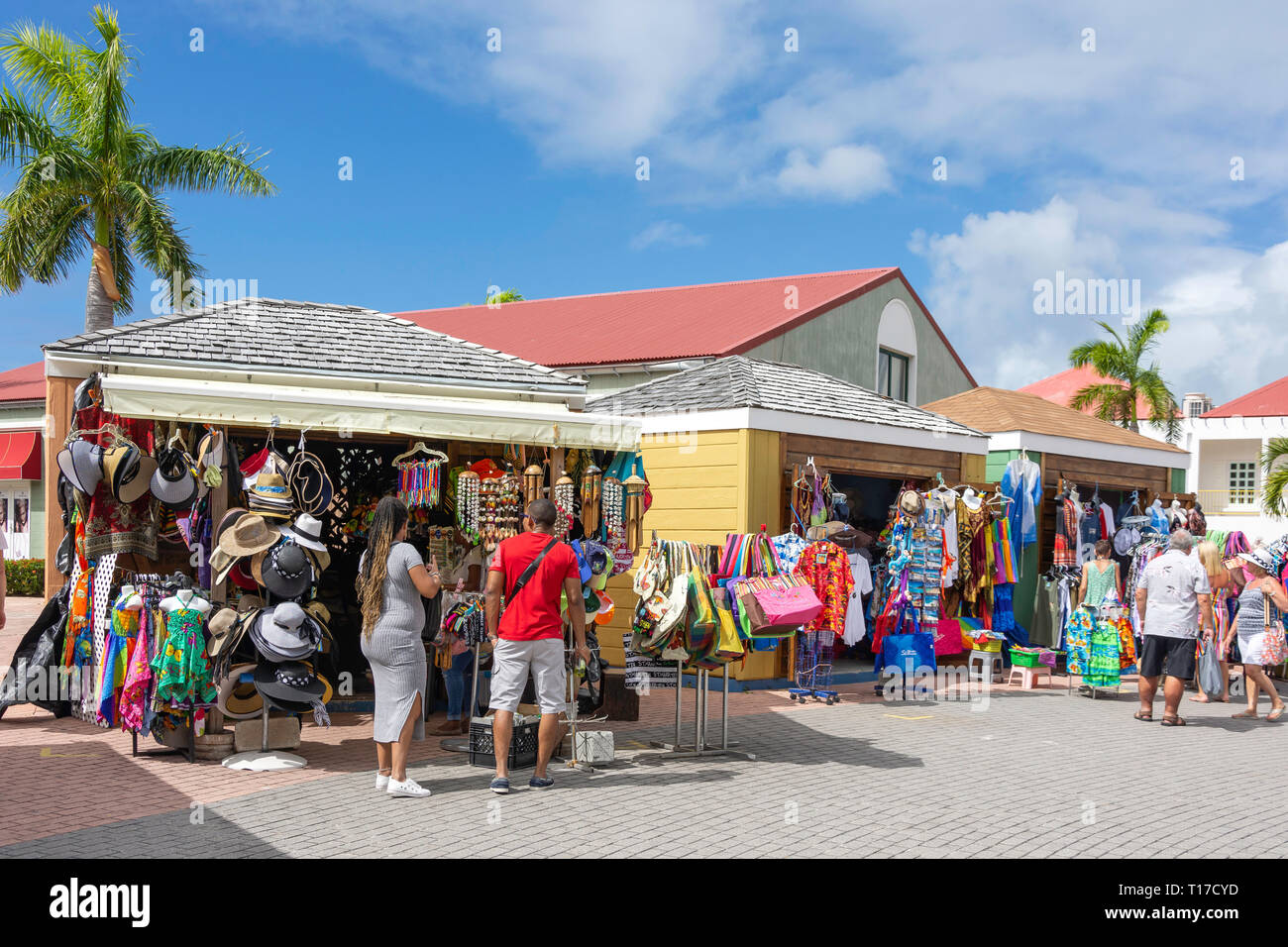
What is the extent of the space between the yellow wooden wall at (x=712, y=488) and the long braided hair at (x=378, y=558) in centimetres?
480

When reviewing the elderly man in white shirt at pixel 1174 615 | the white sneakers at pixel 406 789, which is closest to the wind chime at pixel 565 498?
the white sneakers at pixel 406 789

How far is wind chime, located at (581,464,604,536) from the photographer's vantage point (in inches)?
352

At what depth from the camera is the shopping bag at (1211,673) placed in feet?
38.6

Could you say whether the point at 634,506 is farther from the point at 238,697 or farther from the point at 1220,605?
the point at 1220,605

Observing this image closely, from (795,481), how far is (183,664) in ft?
21.3

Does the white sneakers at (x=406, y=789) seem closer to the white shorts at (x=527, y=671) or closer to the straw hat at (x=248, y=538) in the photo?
the white shorts at (x=527, y=671)

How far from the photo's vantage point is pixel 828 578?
34.9ft

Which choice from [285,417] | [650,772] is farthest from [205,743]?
[650,772]

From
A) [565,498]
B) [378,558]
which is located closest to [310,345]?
[565,498]

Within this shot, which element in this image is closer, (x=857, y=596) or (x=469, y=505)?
(x=469, y=505)

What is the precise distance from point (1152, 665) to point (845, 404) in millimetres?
4539

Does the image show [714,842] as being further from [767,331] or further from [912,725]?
[767,331]

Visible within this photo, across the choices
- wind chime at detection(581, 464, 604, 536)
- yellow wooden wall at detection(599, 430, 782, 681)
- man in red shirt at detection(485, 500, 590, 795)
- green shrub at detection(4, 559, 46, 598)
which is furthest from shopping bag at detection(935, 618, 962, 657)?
green shrub at detection(4, 559, 46, 598)
